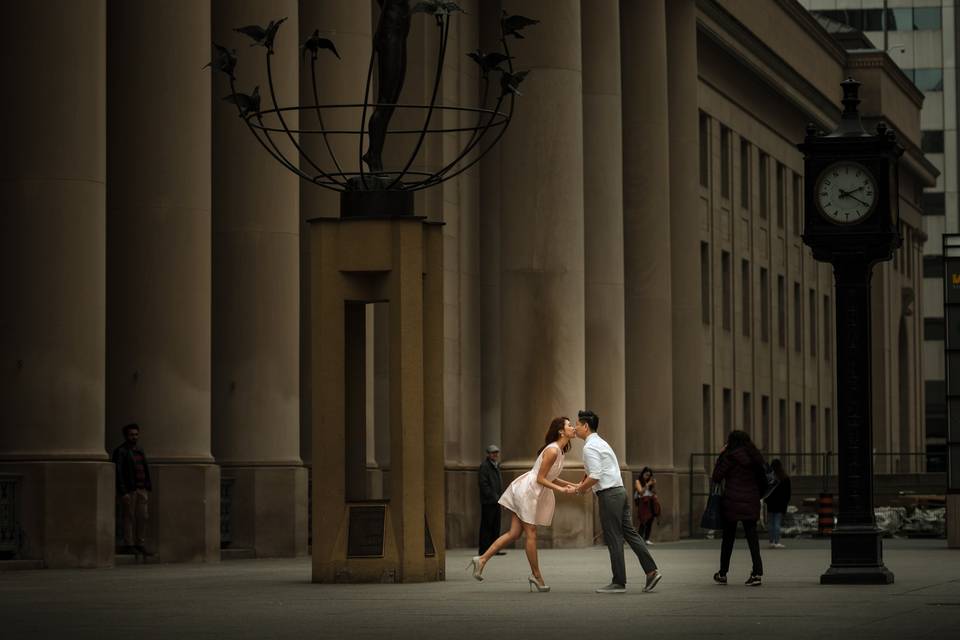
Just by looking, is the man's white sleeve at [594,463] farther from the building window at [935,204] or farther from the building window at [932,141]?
the building window at [932,141]

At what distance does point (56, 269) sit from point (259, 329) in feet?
19.2

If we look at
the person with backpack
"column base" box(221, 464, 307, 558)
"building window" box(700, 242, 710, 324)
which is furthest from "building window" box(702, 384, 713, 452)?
"column base" box(221, 464, 307, 558)

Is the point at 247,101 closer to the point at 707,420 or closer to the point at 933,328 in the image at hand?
the point at 707,420

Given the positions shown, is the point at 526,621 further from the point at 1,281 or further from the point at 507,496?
the point at 1,281

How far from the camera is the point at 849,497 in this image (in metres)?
23.1

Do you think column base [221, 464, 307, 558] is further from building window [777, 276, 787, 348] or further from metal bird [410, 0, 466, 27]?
building window [777, 276, 787, 348]

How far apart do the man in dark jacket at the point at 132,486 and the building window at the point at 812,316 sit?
54.7m

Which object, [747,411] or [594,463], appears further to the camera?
[747,411]

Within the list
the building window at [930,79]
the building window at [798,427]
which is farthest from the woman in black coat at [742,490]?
the building window at [930,79]

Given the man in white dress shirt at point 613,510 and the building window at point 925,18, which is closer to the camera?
the man in white dress shirt at point 613,510

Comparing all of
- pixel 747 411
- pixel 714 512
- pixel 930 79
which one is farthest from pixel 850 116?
pixel 930 79

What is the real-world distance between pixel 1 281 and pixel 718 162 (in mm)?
41526

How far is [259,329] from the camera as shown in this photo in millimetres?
33062

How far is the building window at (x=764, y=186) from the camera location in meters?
73.9
